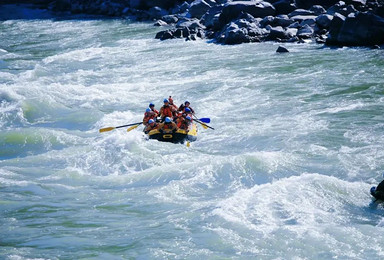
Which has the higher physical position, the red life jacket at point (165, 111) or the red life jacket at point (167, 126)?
the red life jacket at point (165, 111)

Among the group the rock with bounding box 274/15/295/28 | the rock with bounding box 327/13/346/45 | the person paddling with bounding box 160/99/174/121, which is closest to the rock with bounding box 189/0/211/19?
the rock with bounding box 274/15/295/28

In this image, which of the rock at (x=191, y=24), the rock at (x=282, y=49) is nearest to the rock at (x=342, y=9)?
the rock at (x=282, y=49)

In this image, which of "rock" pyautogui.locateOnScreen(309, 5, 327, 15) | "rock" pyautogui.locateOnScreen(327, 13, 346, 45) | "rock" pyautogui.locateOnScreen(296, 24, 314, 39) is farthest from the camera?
"rock" pyautogui.locateOnScreen(309, 5, 327, 15)

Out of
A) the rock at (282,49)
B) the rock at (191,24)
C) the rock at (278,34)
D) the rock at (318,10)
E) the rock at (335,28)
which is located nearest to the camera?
the rock at (335,28)

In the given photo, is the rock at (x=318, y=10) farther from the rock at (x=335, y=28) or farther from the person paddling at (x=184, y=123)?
the person paddling at (x=184, y=123)

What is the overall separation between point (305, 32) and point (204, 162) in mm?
14599

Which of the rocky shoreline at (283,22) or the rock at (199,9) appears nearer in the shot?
the rocky shoreline at (283,22)

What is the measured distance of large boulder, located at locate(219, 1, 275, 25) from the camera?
2617 centimetres

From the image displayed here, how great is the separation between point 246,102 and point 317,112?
228 centimetres

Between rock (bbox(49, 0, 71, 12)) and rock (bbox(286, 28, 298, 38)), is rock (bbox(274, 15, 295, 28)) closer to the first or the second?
rock (bbox(286, 28, 298, 38))

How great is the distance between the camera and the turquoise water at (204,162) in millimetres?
6949

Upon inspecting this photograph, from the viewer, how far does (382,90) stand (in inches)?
577

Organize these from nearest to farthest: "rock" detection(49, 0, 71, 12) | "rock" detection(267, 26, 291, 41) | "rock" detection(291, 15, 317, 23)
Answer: "rock" detection(267, 26, 291, 41)
"rock" detection(291, 15, 317, 23)
"rock" detection(49, 0, 71, 12)

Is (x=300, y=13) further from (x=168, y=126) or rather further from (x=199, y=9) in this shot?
(x=168, y=126)
